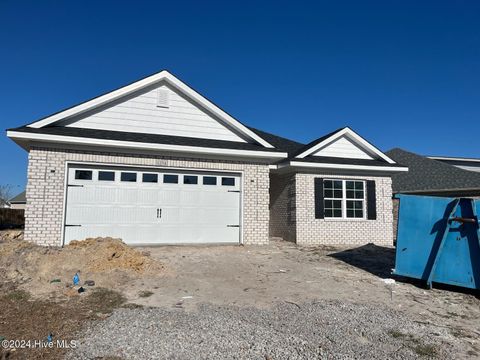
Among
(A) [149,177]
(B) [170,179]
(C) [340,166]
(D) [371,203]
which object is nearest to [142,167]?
(A) [149,177]

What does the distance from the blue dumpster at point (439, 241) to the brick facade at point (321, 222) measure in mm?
5912

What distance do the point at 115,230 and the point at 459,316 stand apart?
866 centimetres

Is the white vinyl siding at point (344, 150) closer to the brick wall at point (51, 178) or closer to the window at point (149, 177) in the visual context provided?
the brick wall at point (51, 178)

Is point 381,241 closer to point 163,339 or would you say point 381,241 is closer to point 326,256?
point 326,256

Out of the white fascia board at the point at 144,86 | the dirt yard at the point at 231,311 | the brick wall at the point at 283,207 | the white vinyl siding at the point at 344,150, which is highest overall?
the white fascia board at the point at 144,86

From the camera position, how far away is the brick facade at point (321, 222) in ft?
44.0

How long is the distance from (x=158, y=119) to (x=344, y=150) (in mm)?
7676

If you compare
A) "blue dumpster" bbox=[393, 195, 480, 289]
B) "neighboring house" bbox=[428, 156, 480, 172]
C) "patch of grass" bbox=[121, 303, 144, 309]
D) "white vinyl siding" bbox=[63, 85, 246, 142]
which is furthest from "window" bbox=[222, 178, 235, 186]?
"neighboring house" bbox=[428, 156, 480, 172]

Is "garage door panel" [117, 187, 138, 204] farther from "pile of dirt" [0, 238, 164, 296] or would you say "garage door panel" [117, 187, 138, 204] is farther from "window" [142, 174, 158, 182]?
"pile of dirt" [0, 238, 164, 296]

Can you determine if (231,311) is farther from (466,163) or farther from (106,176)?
(466,163)

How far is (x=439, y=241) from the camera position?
7.16m

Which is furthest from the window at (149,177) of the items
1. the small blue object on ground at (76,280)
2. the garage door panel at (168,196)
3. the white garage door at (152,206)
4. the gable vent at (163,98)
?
the small blue object on ground at (76,280)

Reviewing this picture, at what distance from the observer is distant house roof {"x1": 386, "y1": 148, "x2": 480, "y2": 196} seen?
1681cm

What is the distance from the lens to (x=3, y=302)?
566 centimetres
